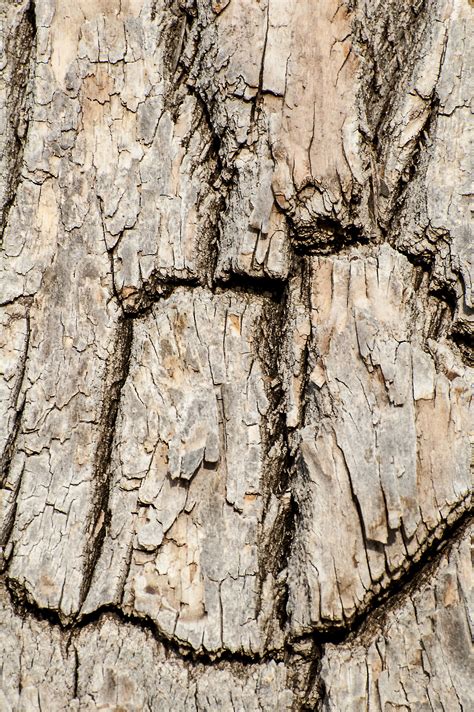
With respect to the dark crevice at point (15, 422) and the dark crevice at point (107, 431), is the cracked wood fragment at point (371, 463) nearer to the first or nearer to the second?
the dark crevice at point (107, 431)

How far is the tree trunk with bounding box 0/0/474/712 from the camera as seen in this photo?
1094 mm

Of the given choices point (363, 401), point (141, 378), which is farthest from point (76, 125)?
point (363, 401)

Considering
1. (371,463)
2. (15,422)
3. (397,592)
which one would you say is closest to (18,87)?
(15,422)

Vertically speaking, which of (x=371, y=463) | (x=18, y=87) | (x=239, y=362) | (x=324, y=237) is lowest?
(x=371, y=463)

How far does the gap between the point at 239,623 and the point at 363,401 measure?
1.46 ft

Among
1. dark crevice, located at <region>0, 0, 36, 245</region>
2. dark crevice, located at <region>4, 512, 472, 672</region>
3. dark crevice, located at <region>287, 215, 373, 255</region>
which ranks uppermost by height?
dark crevice, located at <region>0, 0, 36, 245</region>

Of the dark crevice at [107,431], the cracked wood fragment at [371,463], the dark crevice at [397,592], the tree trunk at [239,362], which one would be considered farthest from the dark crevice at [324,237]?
the dark crevice at [397,592]

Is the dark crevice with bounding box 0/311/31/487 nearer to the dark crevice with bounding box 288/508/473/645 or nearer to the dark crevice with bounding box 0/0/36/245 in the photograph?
the dark crevice with bounding box 0/0/36/245

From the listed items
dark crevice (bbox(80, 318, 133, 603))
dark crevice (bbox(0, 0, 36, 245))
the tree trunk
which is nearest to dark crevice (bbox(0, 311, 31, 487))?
the tree trunk

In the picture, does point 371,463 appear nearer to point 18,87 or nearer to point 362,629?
point 362,629

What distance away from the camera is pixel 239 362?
1141 millimetres

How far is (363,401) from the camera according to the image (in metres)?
1.10

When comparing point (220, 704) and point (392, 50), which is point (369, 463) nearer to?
point (220, 704)

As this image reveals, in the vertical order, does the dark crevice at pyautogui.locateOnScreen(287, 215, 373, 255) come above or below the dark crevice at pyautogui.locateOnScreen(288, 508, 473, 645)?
above
